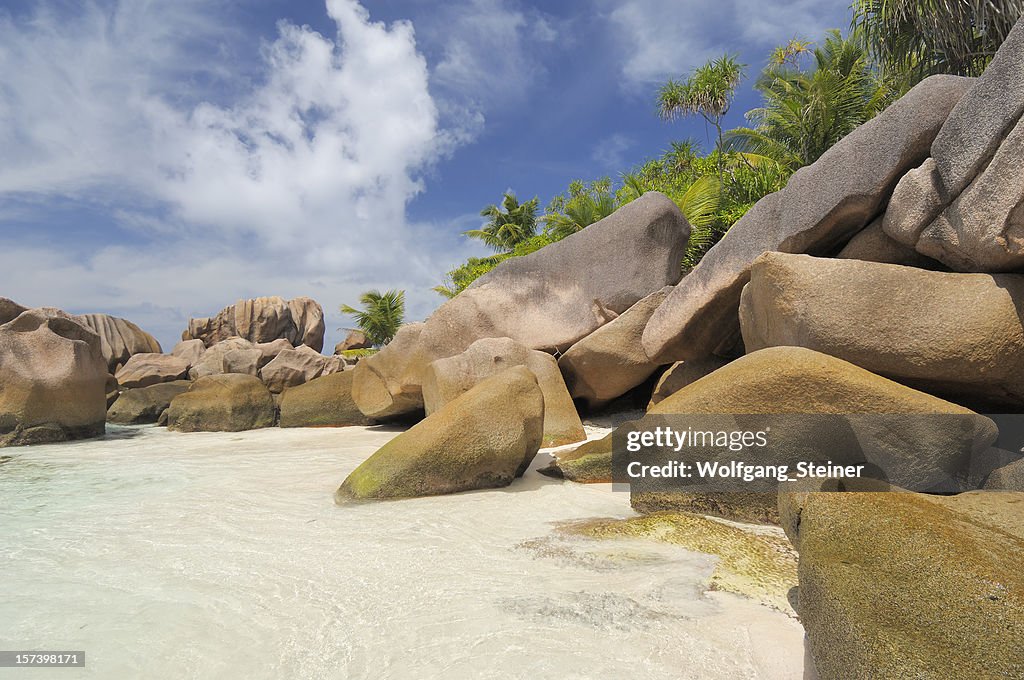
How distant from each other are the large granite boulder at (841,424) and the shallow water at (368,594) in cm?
93

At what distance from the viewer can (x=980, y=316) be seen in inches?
153

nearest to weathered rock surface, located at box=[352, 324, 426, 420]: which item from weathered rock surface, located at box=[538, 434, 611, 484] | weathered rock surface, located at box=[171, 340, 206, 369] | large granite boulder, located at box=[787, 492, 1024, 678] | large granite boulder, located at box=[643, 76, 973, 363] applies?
large granite boulder, located at box=[643, 76, 973, 363]

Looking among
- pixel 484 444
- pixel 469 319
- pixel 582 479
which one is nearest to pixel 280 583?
pixel 484 444

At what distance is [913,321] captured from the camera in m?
4.05

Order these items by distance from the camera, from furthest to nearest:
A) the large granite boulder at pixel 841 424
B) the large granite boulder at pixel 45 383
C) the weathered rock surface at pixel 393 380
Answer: the weathered rock surface at pixel 393 380 → the large granite boulder at pixel 45 383 → the large granite boulder at pixel 841 424

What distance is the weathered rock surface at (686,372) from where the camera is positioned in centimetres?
680

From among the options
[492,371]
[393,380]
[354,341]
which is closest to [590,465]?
[492,371]

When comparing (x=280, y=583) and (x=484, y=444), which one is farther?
(x=484, y=444)

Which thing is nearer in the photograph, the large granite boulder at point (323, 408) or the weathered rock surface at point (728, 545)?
the weathered rock surface at point (728, 545)

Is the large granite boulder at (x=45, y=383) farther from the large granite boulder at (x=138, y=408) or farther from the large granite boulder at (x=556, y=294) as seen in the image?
the large granite boulder at (x=556, y=294)

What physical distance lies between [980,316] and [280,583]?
4724mm

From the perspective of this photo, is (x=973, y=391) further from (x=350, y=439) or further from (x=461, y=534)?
(x=350, y=439)

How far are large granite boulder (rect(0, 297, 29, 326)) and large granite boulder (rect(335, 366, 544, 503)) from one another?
1053cm

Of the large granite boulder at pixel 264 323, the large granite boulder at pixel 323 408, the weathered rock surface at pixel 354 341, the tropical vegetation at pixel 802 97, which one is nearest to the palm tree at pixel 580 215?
the tropical vegetation at pixel 802 97
